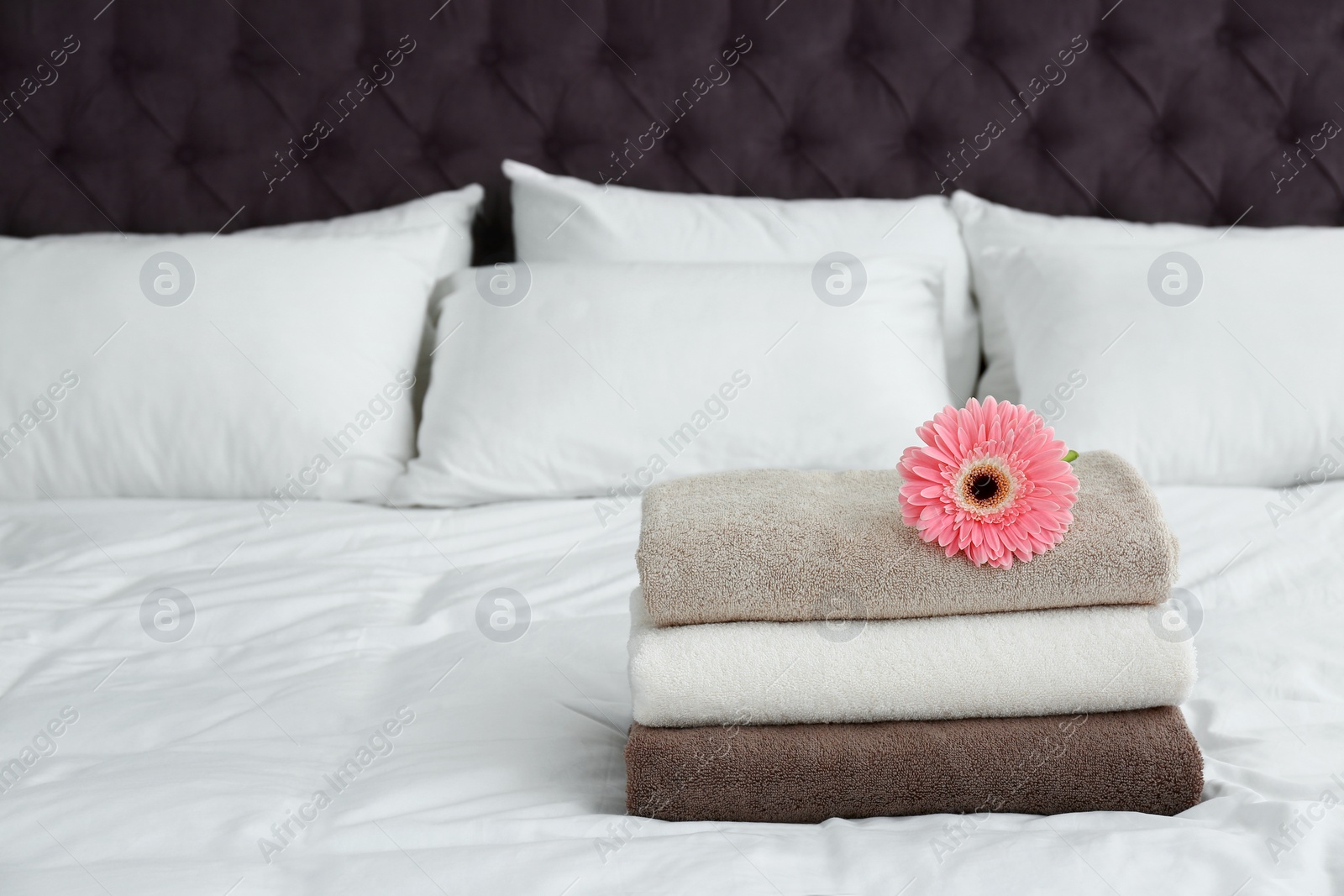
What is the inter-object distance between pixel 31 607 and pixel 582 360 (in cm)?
66

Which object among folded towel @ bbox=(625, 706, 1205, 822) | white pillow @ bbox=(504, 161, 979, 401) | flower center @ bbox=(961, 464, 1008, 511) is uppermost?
white pillow @ bbox=(504, 161, 979, 401)

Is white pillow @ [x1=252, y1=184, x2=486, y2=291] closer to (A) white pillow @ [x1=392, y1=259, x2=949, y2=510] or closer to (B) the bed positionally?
(B) the bed

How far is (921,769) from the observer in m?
0.63

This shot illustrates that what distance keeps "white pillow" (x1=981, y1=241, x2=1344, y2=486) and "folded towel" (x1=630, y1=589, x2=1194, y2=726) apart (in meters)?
0.72

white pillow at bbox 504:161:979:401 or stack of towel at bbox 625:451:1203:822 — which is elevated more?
white pillow at bbox 504:161:979:401

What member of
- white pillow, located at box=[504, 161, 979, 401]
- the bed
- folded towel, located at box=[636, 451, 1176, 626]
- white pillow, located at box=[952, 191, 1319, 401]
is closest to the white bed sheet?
the bed

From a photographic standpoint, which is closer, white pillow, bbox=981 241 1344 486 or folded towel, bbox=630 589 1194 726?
folded towel, bbox=630 589 1194 726

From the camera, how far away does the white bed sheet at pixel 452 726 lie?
57 cm

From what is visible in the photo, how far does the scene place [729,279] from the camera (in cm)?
141

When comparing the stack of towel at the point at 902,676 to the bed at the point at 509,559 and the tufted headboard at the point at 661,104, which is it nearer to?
the bed at the point at 509,559

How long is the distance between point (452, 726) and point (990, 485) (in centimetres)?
43

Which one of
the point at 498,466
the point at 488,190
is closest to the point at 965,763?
the point at 498,466

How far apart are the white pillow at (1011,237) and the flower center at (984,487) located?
88 centimetres

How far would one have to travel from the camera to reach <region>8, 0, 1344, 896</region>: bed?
1.96 feet
